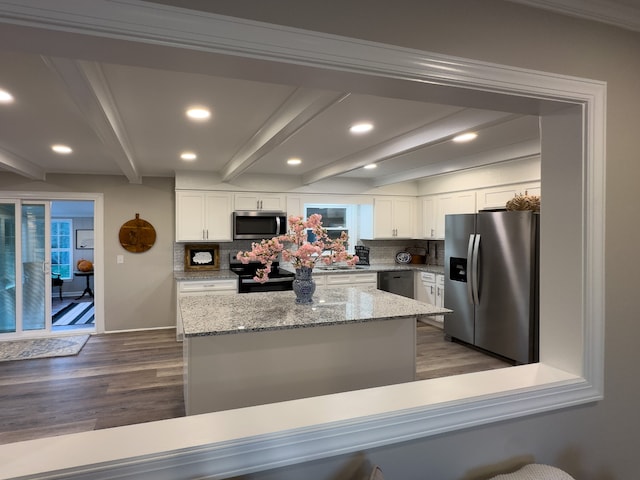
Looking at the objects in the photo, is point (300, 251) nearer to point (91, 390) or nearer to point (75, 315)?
point (91, 390)

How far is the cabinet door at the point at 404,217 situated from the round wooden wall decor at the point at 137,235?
3793 mm

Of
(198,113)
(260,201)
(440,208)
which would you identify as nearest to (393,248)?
(440,208)

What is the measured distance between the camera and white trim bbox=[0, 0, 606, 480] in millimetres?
966

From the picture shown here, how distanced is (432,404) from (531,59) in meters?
1.26

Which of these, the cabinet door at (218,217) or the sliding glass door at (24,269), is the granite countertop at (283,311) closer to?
the cabinet door at (218,217)

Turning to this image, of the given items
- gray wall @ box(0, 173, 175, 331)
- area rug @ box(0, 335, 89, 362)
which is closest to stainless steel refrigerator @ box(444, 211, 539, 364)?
gray wall @ box(0, 173, 175, 331)

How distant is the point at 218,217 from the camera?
551cm

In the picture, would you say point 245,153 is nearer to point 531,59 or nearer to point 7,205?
point 531,59

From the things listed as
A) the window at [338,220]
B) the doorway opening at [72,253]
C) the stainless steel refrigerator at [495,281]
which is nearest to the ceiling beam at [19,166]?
the doorway opening at [72,253]

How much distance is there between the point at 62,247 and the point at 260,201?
567cm

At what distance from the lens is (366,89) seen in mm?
1310

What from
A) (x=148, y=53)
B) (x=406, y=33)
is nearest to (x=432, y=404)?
(x=406, y=33)

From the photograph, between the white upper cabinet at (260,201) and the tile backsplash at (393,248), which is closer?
the white upper cabinet at (260,201)

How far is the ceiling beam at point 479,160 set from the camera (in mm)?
3588
